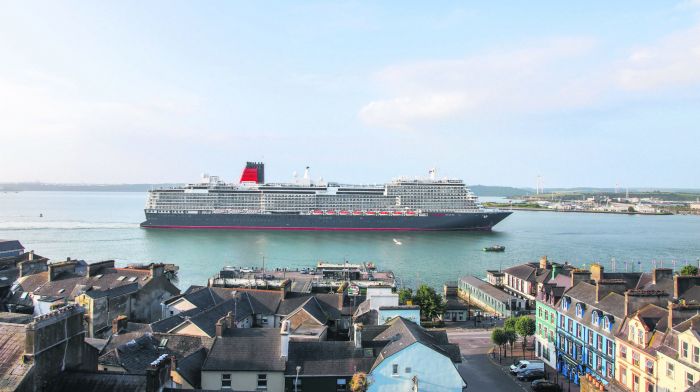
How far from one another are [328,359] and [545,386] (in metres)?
8.71

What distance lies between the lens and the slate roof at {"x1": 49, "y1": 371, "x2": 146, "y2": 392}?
30.3 feet

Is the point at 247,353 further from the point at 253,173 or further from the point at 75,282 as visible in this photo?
the point at 253,173

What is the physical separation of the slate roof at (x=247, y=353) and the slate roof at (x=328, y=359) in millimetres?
490

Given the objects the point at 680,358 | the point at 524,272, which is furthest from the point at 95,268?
the point at 524,272

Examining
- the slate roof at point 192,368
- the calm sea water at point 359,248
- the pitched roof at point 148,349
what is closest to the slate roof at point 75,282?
the pitched roof at point 148,349

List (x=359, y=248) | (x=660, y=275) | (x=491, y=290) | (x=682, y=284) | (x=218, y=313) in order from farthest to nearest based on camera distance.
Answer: (x=359, y=248) → (x=491, y=290) → (x=660, y=275) → (x=682, y=284) → (x=218, y=313)

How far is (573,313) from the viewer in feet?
67.9

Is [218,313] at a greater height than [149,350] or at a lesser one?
lesser

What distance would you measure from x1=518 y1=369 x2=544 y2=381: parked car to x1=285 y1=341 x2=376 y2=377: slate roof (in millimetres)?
8054

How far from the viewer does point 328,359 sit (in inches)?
588

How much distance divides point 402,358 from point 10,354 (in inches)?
363

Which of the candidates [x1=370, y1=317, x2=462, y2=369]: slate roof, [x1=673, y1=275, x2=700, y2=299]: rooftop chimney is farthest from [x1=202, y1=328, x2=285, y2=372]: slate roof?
[x1=673, y1=275, x2=700, y2=299]: rooftop chimney

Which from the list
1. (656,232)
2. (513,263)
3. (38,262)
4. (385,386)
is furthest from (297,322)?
(656,232)

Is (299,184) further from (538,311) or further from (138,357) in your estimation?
(138,357)
